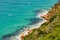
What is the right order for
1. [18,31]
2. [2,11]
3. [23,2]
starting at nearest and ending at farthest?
[18,31] < [2,11] < [23,2]

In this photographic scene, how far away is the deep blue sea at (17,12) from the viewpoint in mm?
52025

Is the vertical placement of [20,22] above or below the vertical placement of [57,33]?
below

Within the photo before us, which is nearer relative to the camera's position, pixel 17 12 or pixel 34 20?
pixel 34 20

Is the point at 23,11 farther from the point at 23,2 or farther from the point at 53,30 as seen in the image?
the point at 53,30

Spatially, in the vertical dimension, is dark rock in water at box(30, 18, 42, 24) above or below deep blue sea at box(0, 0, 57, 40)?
below

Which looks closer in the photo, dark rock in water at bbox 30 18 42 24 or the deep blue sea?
the deep blue sea

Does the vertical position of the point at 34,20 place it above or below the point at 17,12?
below

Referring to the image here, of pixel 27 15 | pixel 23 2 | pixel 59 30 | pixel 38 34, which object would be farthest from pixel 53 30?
pixel 23 2

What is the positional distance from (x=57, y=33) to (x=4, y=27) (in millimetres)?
25885

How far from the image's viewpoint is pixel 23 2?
7275 cm

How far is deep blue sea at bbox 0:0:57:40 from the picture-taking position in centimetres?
5203

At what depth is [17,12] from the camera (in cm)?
6347

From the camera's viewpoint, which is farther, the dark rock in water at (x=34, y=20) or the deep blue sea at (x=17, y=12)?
the dark rock in water at (x=34, y=20)

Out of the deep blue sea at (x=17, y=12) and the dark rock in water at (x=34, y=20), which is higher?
the deep blue sea at (x=17, y=12)
